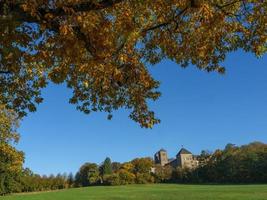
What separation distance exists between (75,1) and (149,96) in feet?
16.6

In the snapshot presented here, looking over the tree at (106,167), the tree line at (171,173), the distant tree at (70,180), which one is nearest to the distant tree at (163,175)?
the tree line at (171,173)

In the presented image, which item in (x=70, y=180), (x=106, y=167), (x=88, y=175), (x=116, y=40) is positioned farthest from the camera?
(x=70, y=180)

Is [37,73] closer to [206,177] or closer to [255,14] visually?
[255,14]

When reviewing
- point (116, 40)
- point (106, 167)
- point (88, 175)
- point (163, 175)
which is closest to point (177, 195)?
point (116, 40)

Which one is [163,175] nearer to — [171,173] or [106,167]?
[171,173]

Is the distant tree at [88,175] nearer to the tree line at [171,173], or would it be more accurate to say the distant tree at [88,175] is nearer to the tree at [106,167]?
the tree line at [171,173]

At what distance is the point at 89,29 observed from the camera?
10.8m

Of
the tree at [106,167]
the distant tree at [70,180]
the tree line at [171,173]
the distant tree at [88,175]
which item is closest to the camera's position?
the tree line at [171,173]

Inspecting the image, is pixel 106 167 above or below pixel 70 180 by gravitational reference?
above

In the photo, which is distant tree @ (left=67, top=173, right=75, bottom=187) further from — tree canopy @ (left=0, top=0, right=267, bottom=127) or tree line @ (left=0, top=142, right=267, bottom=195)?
tree canopy @ (left=0, top=0, right=267, bottom=127)

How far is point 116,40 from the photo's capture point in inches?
480

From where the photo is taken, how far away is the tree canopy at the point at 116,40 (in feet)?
34.5

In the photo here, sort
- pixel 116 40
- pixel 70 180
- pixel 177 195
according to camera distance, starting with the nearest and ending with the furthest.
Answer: pixel 116 40 → pixel 177 195 → pixel 70 180

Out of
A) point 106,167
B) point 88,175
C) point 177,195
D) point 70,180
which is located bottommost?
point 177,195
